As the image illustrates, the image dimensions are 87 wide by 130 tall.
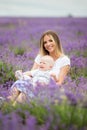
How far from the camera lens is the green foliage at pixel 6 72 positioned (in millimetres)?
5316

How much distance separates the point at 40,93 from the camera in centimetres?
326

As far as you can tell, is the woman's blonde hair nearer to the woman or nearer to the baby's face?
the woman

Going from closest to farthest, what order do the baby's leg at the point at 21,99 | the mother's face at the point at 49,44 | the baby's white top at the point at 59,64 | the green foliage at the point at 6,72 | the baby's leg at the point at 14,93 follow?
the baby's leg at the point at 21,99
the baby's leg at the point at 14,93
the baby's white top at the point at 59,64
the mother's face at the point at 49,44
the green foliage at the point at 6,72

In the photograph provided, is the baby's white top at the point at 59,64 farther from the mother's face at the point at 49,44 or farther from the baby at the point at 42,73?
the mother's face at the point at 49,44

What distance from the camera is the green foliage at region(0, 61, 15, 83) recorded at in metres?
5.32

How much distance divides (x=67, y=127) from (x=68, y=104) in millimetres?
166

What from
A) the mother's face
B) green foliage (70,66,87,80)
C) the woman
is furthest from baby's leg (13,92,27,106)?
green foliage (70,66,87,80)

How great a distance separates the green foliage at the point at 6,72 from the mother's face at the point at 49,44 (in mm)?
664

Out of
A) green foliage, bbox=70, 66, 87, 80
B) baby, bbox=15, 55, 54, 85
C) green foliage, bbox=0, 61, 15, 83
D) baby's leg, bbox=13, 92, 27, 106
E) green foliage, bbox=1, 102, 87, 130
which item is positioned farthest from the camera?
green foliage, bbox=70, 66, 87, 80

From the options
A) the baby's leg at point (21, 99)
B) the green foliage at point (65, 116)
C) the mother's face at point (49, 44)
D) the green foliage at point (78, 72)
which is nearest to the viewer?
the green foliage at point (65, 116)

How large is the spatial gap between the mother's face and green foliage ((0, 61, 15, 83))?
→ 0.66m

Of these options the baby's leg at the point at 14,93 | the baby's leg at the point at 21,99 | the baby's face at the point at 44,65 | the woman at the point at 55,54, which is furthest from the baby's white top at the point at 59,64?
the baby's leg at the point at 21,99

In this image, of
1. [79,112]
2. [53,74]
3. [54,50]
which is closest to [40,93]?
A: [79,112]
